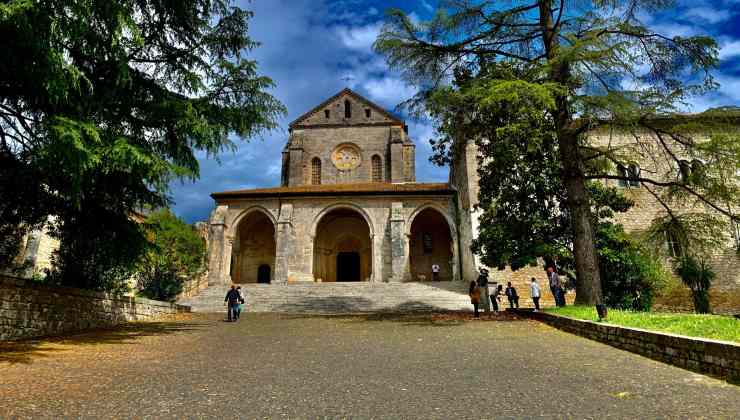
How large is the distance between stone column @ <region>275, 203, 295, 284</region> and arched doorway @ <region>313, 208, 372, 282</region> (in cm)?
293

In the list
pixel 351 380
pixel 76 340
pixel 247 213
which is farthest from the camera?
pixel 247 213

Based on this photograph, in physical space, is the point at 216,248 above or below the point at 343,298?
above

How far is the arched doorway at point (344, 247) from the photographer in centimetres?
2555

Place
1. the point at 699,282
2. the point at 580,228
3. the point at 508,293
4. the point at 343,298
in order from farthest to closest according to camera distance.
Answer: the point at 699,282 < the point at 343,298 < the point at 508,293 < the point at 580,228

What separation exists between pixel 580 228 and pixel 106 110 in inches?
440

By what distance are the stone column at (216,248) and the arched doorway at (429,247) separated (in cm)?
1113

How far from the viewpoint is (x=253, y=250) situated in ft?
87.5

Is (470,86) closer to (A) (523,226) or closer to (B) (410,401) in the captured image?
(A) (523,226)

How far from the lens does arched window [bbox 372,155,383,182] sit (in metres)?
30.2

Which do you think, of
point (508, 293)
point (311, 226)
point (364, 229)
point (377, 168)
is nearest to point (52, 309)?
point (508, 293)

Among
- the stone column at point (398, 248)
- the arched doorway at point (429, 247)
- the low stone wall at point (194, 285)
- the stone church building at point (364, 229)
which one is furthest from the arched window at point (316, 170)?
the low stone wall at point (194, 285)

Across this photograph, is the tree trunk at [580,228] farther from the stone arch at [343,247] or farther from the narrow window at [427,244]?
the stone arch at [343,247]

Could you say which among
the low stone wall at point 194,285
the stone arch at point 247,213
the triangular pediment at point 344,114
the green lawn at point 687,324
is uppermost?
the triangular pediment at point 344,114

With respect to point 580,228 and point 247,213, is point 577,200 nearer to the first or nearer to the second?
point 580,228
